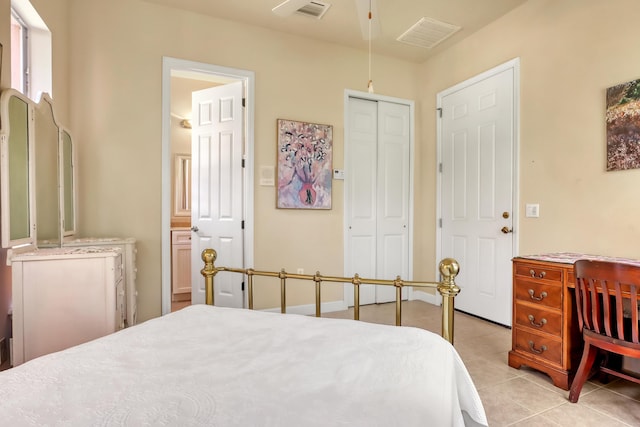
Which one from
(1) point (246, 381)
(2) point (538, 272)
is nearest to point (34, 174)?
(1) point (246, 381)

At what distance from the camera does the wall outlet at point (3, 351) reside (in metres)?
2.01

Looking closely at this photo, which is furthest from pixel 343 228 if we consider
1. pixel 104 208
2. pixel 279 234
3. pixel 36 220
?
pixel 36 220

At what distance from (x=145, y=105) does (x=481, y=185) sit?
337cm

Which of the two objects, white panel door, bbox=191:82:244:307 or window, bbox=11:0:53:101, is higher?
window, bbox=11:0:53:101

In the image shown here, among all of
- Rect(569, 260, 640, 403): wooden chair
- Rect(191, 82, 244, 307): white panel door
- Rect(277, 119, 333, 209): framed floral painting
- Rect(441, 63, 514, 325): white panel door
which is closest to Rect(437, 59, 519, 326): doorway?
Rect(441, 63, 514, 325): white panel door

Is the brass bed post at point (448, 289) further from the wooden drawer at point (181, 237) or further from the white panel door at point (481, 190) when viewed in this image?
the wooden drawer at point (181, 237)

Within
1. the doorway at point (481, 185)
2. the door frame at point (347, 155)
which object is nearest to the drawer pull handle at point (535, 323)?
the doorway at point (481, 185)

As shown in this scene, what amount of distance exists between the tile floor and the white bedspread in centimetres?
106

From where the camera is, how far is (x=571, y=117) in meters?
2.68

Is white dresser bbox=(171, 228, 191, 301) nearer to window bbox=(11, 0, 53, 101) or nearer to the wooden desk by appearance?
window bbox=(11, 0, 53, 101)

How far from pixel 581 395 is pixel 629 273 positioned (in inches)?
35.3

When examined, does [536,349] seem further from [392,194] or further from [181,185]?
[181,185]

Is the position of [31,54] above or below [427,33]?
below

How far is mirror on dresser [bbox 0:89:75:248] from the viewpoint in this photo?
1.90 meters
